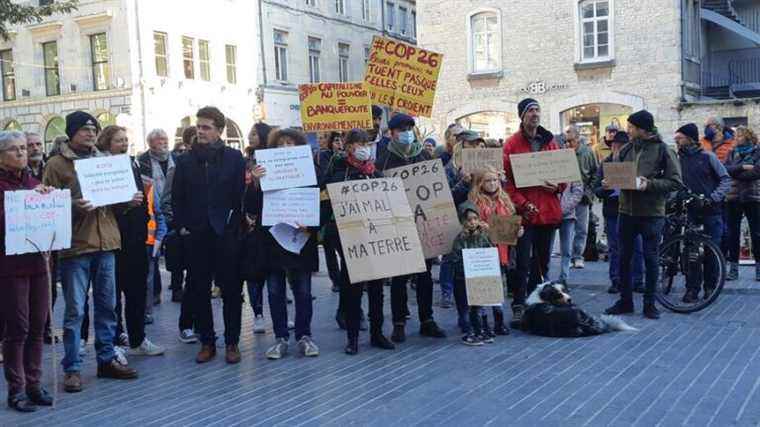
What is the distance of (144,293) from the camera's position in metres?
7.21

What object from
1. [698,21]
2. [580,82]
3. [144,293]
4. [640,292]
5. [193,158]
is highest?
[698,21]

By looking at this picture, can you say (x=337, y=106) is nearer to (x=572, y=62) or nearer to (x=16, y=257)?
(x=16, y=257)

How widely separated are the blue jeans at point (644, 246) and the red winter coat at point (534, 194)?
2.63 feet

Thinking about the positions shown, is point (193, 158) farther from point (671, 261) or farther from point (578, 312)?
point (671, 261)

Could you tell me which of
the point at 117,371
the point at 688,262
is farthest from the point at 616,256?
the point at 117,371

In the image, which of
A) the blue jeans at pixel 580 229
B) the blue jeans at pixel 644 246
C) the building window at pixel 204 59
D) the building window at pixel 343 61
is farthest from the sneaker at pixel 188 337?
the building window at pixel 343 61

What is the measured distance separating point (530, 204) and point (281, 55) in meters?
29.5

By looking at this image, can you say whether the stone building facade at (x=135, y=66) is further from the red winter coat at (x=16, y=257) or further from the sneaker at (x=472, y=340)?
the red winter coat at (x=16, y=257)

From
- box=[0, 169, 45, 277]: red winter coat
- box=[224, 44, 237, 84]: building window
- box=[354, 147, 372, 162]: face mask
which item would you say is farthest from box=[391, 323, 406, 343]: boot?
box=[224, 44, 237, 84]: building window

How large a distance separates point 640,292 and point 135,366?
19.6 feet

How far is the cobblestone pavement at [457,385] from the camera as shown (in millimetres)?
5285

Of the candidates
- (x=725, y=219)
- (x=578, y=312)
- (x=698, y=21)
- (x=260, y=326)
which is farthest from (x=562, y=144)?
(x=698, y=21)

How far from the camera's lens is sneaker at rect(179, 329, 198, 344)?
8.04 meters

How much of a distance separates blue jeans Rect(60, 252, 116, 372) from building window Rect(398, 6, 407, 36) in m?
40.0
